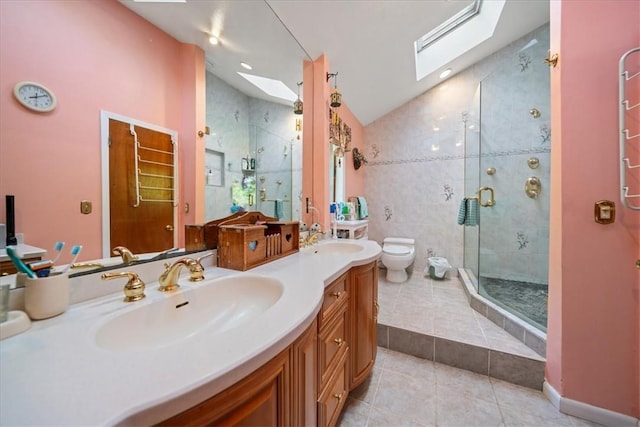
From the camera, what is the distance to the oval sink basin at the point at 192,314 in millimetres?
586

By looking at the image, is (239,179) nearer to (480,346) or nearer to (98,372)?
(98,372)

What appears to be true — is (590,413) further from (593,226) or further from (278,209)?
(278,209)

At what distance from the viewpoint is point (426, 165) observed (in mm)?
3135

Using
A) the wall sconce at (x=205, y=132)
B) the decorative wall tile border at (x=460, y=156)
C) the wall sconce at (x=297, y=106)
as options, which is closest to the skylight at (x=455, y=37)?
the decorative wall tile border at (x=460, y=156)

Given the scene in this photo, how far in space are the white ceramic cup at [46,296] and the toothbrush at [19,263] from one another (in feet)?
0.05

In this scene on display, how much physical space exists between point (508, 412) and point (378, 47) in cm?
267

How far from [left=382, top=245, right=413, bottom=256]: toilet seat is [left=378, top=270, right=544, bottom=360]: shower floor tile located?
38cm

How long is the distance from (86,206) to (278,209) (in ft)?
3.35

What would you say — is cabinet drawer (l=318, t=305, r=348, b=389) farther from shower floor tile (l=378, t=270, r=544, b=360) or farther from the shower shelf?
the shower shelf

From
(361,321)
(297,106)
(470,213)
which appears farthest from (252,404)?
(470,213)

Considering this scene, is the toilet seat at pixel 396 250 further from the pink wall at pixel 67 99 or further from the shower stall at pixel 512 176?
the pink wall at pixel 67 99

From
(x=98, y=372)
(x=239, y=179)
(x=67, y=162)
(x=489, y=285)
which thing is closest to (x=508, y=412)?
(x=489, y=285)

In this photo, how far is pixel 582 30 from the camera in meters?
1.12

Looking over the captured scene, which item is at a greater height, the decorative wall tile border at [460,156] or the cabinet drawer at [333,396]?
the decorative wall tile border at [460,156]
